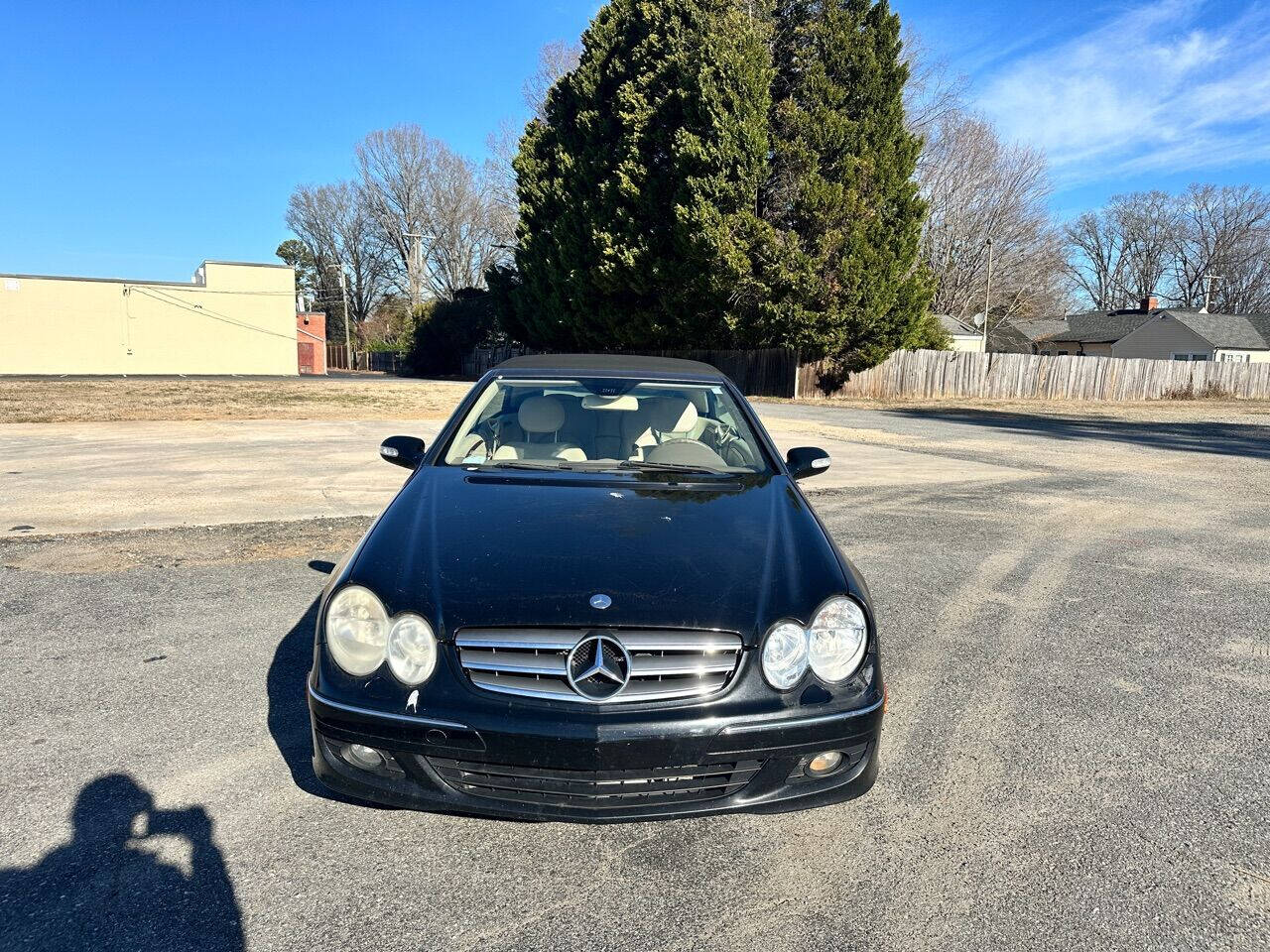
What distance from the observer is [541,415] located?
4129 mm

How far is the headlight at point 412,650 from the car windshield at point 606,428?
1378 mm

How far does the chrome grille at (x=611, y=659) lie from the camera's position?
2.23 metres

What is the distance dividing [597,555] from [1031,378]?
34744 mm

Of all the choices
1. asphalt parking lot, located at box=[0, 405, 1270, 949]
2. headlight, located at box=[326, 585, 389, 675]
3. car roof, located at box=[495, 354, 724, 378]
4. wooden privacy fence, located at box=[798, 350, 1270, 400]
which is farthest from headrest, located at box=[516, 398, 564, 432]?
wooden privacy fence, located at box=[798, 350, 1270, 400]

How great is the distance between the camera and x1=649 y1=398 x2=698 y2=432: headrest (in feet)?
13.7

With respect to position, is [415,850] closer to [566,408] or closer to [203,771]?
[203,771]

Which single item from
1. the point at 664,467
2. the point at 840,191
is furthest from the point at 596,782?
the point at 840,191

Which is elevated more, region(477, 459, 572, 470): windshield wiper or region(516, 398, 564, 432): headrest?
region(516, 398, 564, 432): headrest

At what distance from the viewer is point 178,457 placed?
10484mm

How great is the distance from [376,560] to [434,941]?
113 centimetres

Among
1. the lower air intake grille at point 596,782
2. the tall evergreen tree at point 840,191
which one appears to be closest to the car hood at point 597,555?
the lower air intake grille at point 596,782

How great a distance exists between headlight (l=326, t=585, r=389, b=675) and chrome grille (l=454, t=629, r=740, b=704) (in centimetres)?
26

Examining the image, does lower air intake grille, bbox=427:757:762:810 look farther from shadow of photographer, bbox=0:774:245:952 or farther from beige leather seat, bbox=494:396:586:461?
beige leather seat, bbox=494:396:586:461

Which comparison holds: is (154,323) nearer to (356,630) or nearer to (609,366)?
(609,366)
